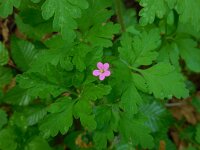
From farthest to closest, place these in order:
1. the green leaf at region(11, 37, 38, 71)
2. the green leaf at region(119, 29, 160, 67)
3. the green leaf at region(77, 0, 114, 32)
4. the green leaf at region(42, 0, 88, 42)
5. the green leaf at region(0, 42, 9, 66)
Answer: the green leaf at region(11, 37, 38, 71) → the green leaf at region(0, 42, 9, 66) → the green leaf at region(77, 0, 114, 32) → the green leaf at region(119, 29, 160, 67) → the green leaf at region(42, 0, 88, 42)

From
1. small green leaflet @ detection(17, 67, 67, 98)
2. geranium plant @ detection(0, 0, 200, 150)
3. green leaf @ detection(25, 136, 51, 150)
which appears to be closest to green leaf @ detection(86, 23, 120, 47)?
geranium plant @ detection(0, 0, 200, 150)

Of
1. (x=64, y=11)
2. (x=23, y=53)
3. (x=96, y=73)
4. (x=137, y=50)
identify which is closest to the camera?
(x=64, y=11)

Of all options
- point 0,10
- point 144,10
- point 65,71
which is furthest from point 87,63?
point 0,10

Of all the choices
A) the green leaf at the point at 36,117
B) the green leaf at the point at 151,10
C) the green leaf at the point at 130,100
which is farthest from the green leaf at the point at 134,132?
the green leaf at the point at 36,117

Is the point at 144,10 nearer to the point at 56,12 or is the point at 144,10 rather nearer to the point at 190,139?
the point at 56,12

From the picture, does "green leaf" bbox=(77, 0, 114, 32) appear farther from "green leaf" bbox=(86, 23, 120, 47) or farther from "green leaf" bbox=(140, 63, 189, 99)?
"green leaf" bbox=(140, 63, 189, 99)

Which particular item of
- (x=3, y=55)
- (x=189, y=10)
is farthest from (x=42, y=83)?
(x=189, y=10)

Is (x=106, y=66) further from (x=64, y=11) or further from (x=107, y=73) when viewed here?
(x=64, y=11)
